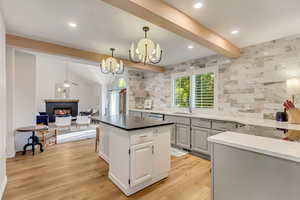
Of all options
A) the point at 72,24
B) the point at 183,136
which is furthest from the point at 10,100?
the point at 183,136

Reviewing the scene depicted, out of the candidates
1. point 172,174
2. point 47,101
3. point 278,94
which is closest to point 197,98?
point 278,94

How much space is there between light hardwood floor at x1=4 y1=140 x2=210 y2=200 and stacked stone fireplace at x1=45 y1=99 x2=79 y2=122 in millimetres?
6717

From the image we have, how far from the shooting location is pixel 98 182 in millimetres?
2410

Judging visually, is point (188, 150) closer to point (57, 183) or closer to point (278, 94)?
point (278, 94)

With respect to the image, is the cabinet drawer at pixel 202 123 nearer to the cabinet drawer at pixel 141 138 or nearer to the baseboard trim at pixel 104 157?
the cabinet drawer at pixel 141 138

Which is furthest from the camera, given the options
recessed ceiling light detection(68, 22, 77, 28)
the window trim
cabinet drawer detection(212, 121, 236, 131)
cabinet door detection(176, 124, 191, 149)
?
the window trim

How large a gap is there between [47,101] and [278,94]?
11.5m

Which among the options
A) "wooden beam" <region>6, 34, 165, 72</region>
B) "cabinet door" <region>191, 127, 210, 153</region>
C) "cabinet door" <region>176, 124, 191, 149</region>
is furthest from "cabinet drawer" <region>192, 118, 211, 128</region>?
"wooden beam" <region>6, 34, 165, 72</region>

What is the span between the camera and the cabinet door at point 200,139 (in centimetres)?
337

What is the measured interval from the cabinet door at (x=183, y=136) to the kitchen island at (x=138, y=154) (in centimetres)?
133

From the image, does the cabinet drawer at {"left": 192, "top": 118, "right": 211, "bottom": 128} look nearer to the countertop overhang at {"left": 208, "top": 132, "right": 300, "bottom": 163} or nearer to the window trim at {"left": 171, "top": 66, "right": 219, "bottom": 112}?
the window trim at {"left": 171, "top": 66, "right": 219, "bottom": 112}

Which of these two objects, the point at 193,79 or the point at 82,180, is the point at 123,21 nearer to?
the point at 82,180

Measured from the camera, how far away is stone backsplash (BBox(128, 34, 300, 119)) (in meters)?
2.87

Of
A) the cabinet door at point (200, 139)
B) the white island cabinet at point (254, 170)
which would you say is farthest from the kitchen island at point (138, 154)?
the cabinet door at point (200, 139)
